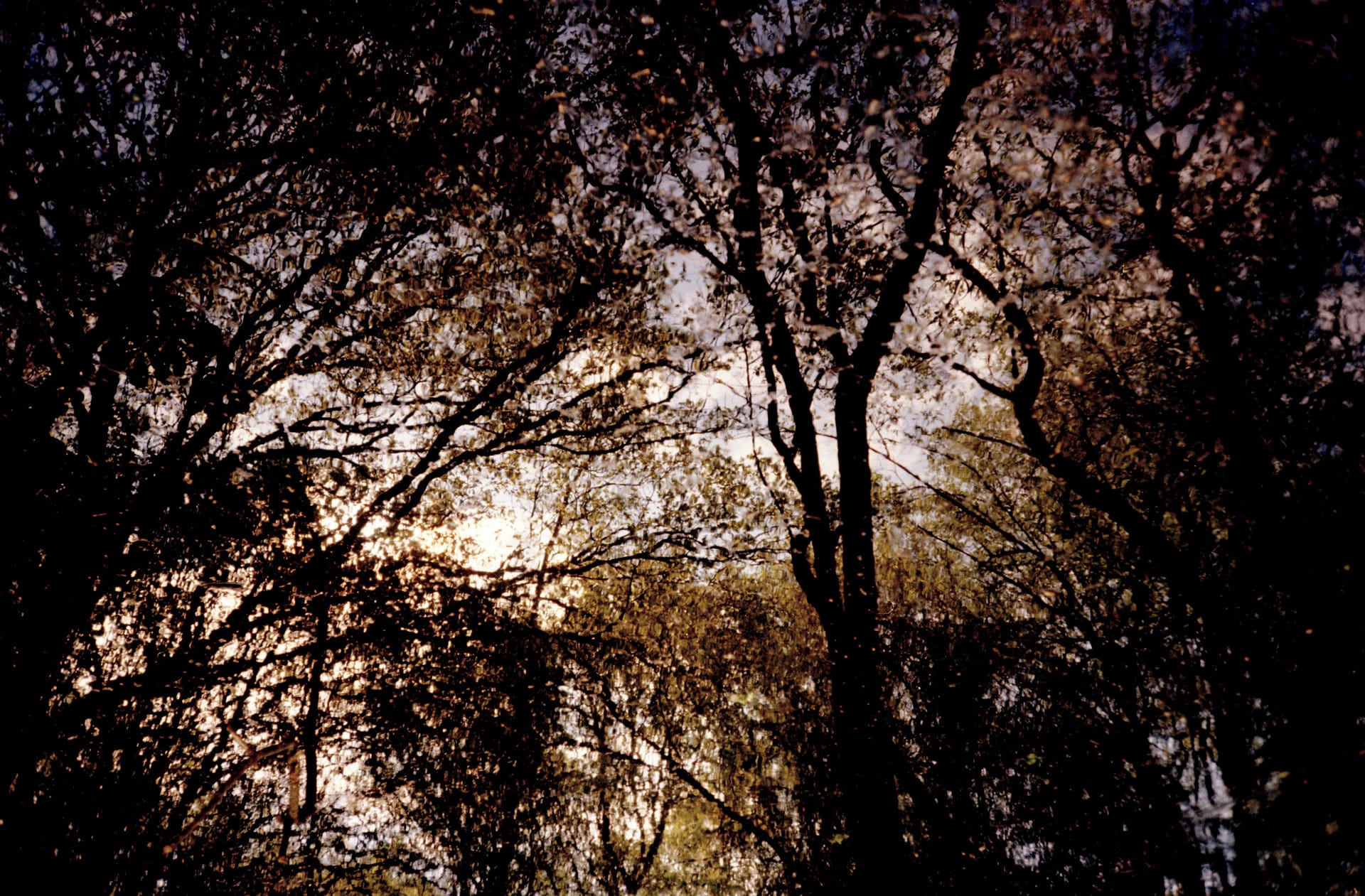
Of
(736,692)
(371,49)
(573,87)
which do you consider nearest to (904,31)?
(573,87)

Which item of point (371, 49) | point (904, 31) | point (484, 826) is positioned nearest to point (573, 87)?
point (371, 49)

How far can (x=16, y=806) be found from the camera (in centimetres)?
546

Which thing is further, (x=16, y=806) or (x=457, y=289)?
(x=457, y=289)

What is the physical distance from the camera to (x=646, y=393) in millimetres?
9922

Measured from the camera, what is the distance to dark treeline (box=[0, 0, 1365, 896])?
5.21 meters

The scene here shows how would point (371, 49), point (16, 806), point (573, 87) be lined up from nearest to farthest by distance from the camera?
1. point (16, 806)
2. point (371, 49)
3. point (573, 87)

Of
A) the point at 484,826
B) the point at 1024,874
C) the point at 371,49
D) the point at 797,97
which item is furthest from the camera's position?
the point at 484,826

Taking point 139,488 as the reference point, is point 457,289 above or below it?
above

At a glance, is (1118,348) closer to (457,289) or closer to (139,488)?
(457,289)

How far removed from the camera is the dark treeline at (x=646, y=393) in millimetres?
5215

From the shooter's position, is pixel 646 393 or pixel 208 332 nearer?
pixel 208 332

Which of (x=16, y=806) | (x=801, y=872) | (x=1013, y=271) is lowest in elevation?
(x=801, y=872)

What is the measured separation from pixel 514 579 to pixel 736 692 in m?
10.5

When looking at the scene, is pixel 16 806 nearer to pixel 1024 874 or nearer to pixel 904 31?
pixel 1024 874
